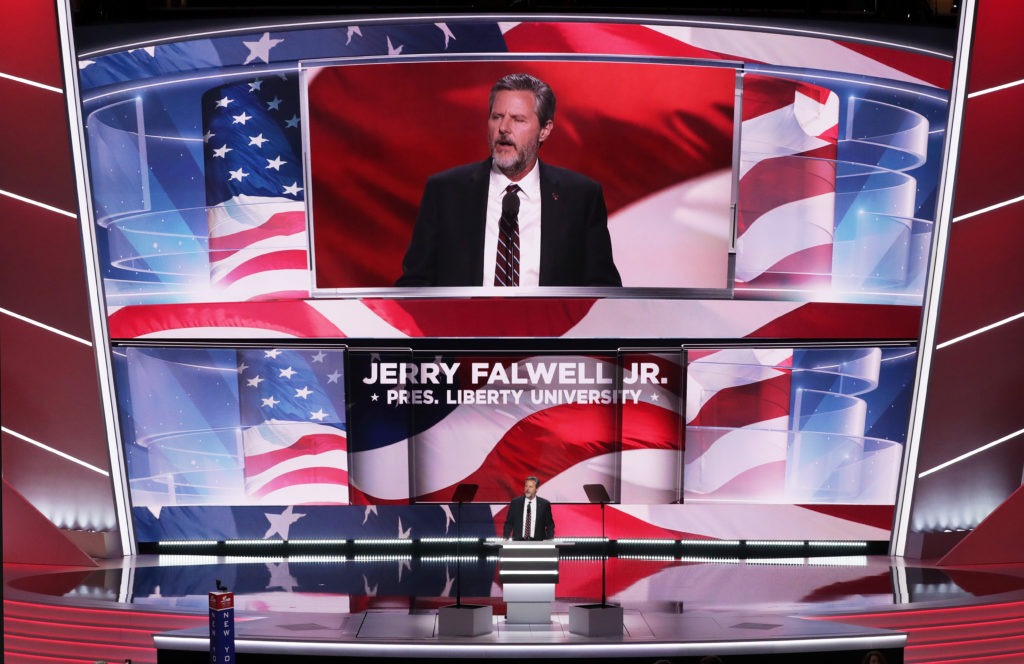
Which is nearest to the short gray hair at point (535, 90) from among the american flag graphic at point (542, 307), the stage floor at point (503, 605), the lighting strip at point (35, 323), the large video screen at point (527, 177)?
the large video screen at point (527, 177)

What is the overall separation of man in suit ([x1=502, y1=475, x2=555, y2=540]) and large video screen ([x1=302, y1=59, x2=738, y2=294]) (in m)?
3.25

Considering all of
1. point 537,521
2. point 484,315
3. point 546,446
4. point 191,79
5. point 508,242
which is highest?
point 191,79

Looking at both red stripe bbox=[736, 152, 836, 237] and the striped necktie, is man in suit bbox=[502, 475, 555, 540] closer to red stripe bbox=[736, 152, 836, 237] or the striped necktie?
the striped necktie

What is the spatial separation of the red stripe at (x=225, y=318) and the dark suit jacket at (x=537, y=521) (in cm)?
367

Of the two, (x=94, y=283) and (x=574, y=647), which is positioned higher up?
(x=94, y=283)

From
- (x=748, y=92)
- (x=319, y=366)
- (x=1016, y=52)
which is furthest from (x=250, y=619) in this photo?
(x=1016, y=52)

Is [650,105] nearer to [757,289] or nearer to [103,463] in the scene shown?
[757,289]

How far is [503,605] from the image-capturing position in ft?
29.9

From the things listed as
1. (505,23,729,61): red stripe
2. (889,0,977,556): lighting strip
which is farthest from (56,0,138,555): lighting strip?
(889,0,977,556): lighting strip

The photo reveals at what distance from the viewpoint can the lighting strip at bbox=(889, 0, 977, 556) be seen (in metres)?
11.2

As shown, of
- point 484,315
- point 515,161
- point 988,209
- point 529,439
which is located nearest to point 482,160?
point 515,161

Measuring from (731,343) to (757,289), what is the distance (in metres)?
0.75

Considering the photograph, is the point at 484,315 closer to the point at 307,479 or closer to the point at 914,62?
the point at 307,479

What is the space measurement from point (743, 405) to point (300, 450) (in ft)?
18.7
